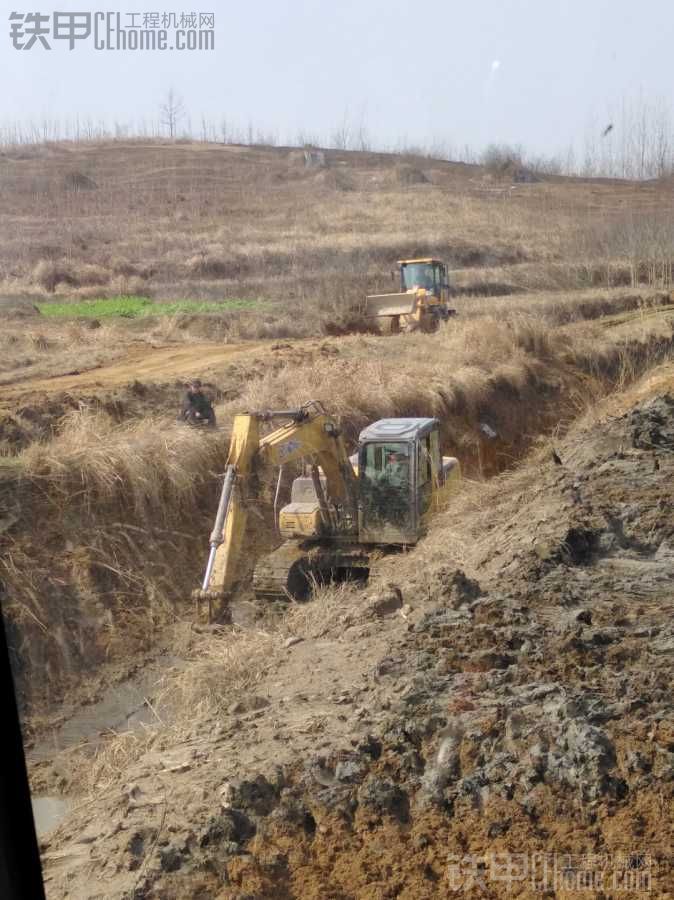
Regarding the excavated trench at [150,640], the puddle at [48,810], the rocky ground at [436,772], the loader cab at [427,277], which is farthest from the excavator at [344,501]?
the loader cab at [427,277]

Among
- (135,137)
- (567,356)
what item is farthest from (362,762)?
(135,137)

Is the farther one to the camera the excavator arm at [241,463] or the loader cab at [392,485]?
the loader cab at [392,485]

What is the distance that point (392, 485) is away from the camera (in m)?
10.8

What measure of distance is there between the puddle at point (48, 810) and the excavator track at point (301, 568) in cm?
341

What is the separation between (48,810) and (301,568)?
4.02 m

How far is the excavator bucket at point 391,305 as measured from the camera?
75.5 ft

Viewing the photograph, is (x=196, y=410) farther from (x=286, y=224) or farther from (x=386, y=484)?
(x=286, y=224)

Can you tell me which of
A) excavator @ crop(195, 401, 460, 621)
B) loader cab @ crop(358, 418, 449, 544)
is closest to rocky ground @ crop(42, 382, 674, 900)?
excavator @ crop(195, 401, 460, 621)

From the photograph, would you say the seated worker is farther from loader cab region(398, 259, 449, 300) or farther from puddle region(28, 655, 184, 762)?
loader cab region(398, 259, 449, 300)

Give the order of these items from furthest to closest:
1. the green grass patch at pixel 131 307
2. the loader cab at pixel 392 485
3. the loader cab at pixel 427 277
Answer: the green grass patch at pixel 131 307, the loader cab at pixel 427 277, the loader cab at pixel 392 485

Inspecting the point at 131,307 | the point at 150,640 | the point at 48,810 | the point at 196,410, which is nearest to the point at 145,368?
the point at 196,410

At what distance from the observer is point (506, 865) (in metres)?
4.39

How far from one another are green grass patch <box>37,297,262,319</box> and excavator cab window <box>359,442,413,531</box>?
49.0 feet

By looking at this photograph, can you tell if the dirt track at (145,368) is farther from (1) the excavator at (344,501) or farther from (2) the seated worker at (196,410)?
(1) the excavator at (344,501)
